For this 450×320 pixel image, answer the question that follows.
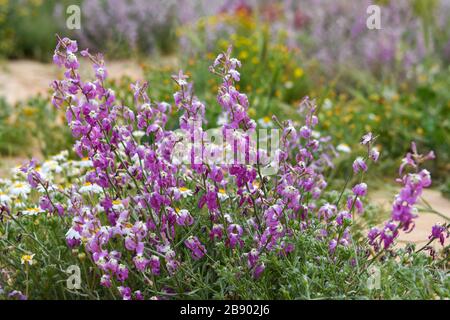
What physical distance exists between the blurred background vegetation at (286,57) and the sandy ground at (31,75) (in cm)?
13

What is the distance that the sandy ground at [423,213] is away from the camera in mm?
3279

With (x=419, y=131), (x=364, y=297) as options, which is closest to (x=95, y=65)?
(x=364, y=297)

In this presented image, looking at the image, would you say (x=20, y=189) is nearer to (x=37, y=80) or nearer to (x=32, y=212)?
(x=32, y=212)

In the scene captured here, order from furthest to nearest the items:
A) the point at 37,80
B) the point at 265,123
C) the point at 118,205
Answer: the point at 37,80 < the point at 265,123 < the point at 118,205

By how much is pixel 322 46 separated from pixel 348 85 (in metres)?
0.64

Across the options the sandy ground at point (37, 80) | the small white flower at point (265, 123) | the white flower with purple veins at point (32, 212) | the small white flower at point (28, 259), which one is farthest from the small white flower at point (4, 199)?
the small white flower at point (265, 123)

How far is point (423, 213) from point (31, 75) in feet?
14.9

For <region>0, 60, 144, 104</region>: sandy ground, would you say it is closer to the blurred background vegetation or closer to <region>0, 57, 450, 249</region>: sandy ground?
<region>0, 57, 450, 249</region>: sandy ground

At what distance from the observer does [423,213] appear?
3680 mm

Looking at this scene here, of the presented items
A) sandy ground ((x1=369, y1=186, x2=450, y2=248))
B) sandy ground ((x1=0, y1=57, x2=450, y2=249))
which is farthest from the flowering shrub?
sandy ground ((x1=0, y1=57, x2=450, y2=249))

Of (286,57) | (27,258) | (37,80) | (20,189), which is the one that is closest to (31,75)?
(37,80)

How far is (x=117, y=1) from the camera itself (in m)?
7.54

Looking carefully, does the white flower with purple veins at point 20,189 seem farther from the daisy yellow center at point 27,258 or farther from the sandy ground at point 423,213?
the sandy ground at point 423,213
